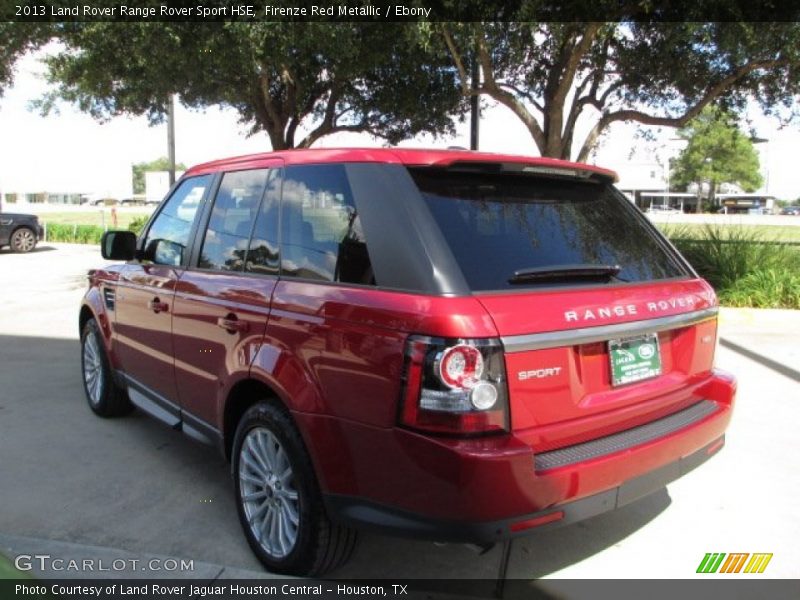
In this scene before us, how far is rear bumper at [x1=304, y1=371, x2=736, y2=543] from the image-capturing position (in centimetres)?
227

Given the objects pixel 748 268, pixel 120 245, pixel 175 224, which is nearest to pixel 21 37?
pixel 120 245

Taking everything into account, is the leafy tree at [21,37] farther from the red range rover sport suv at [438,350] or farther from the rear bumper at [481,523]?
the rear bumper at [481,523]

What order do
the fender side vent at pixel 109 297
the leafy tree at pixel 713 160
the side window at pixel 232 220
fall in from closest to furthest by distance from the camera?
the side window at pixel 232 220, the fender side vent at pixel 109 297, the leafy tree at pixel 713 160

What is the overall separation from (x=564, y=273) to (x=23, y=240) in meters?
20.3

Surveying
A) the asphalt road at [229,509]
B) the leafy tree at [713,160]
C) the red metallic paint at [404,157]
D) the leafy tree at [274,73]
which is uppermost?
the leafy tree at [713,160]

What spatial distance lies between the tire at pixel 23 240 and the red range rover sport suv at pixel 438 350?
18.4 metres

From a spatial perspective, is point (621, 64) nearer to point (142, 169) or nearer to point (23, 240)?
point (23, 240)

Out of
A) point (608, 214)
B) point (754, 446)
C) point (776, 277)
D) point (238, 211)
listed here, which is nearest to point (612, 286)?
point (608, 214)

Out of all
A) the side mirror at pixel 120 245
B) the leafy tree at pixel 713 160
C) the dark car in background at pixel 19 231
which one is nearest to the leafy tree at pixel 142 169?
the leafy tree at pixel 713 160

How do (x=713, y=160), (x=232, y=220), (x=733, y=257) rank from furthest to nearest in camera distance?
(x=713, y=160)
(x=733, y=257)
(x=232, y=220)

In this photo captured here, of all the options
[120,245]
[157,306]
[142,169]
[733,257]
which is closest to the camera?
[157,306]

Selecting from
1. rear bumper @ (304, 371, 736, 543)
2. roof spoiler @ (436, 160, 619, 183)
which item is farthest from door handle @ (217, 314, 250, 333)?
roof spoiler @ (436, 160, 619, 183)

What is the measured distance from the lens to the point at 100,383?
16.9 feet

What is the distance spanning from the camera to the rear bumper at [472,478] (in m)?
2.27
